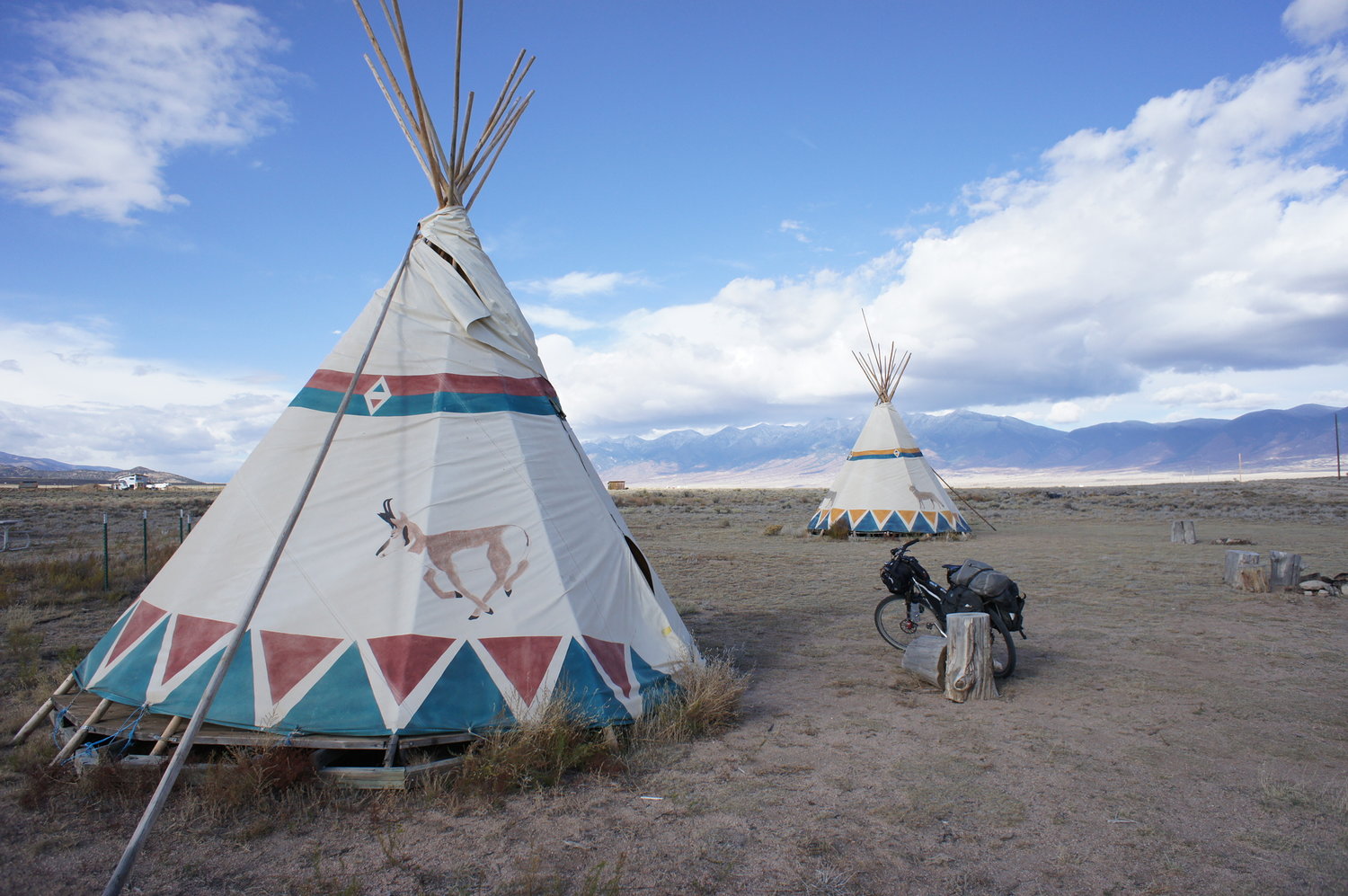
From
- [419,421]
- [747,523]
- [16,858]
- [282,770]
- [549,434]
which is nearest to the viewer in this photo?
[16,858]

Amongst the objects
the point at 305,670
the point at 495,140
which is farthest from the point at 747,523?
the point at 305,670

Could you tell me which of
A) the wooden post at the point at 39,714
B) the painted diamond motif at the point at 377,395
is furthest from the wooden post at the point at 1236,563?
the wooden post at the point at 39,714

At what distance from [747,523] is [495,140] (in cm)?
1952

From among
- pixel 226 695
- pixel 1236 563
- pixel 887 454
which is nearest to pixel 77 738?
pixel 226 695

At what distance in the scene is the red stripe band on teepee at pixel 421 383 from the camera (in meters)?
5.14

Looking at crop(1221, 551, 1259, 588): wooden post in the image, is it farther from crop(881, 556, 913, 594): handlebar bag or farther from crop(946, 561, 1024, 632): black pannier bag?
crop(881, 556, 913, 594): handlebar bag

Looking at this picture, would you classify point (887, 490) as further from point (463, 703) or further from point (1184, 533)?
point (463, 703)

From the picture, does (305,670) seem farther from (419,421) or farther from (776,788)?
(776,788)

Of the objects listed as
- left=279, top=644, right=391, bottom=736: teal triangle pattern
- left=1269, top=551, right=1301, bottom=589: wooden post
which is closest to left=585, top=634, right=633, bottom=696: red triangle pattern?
left=279, top=644, right=391, bottom=736: teal triangle pattern

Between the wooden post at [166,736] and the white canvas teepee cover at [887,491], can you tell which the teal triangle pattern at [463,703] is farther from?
the white canvas teepee cover at [887,491]

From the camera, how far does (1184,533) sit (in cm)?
1587

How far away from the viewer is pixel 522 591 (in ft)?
15.1

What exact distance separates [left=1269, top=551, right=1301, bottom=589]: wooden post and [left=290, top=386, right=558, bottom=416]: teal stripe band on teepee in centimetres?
1036

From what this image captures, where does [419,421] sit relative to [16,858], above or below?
above
